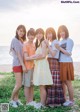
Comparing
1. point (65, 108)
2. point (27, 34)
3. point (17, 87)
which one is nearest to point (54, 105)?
point (65, 108)

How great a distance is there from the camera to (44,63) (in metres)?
4.98

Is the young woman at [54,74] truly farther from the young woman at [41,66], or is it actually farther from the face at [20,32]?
the face at [20,32]

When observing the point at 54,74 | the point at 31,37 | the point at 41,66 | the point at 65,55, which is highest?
the point at 31,37

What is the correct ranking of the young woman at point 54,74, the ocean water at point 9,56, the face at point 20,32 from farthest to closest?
the ocean water at point 9,56 < the young woman at point 54,74 < the face at point 20,32

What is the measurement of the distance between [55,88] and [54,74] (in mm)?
168

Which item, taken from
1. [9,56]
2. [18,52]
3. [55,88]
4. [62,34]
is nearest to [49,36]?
[62,34]

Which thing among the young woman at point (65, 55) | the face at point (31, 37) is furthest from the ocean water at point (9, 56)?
the face at point (31, 37)

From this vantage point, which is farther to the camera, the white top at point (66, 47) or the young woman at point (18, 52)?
the white top at point (66, 47)

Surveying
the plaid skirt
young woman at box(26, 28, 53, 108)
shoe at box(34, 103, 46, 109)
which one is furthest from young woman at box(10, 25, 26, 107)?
the plaid skirt

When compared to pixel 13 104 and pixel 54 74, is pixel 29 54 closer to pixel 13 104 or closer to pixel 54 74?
pixel 54 74

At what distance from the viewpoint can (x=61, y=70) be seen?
16.8ft

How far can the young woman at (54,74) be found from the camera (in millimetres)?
5047

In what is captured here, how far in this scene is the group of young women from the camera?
496 centimetres

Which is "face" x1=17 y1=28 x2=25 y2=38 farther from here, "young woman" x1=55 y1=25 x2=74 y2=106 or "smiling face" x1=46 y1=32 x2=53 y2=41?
"young woman" x1=55 y1=25 x2=74 y2=106
